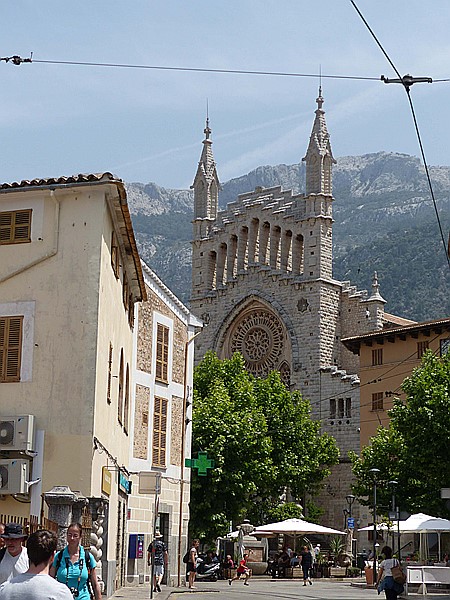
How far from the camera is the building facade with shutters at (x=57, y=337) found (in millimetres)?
18953

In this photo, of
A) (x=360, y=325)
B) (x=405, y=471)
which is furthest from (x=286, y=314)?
(x=405, y=471)

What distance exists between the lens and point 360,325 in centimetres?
6438

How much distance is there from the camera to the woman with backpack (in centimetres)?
954

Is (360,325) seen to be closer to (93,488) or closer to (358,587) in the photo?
(358,587)

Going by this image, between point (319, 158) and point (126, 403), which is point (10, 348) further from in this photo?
point (319, 158)

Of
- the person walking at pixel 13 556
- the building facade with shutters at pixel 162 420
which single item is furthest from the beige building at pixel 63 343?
the person walking at pixel 13 556

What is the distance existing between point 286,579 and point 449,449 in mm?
10403

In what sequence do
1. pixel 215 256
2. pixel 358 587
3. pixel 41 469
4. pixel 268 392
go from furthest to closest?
pixel 215 256, pixel 268 392, pixel 358 587, pixel 41 469

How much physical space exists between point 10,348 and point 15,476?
8.15 ft

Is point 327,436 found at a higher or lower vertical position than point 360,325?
lower

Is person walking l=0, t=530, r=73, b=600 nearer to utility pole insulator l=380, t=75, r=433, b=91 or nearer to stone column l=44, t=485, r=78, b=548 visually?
stone column l=44, t=485, r=78, b=548

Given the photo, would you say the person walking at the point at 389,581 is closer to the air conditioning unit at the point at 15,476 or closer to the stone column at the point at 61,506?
the stone column at the point at 61,506

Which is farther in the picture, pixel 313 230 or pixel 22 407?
pixel 313 230

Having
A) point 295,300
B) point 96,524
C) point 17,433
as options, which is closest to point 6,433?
point 17,433
